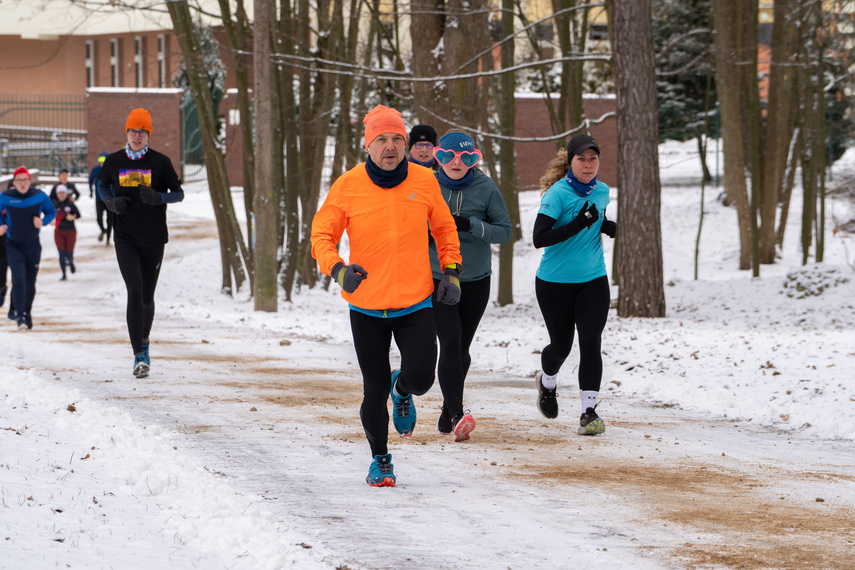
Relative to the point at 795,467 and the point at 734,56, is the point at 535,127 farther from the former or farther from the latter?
the point at 795,467

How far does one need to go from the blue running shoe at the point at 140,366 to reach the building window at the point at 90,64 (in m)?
45.6

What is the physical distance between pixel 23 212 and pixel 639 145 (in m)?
8.25

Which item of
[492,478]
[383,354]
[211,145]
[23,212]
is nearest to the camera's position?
[383,354]

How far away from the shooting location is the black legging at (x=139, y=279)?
8.88 meters

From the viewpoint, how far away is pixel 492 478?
5.60m

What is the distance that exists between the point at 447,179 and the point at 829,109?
107 ft

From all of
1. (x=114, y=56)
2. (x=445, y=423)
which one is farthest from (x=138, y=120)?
(x=114, y=56)

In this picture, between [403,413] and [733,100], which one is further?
[733,100]

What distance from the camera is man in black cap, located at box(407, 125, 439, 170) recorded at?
668 centimetres

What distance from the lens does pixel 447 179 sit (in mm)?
6656

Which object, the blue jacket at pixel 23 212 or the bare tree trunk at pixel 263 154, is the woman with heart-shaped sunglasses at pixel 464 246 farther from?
the bare tree trunk at pixel 263 154

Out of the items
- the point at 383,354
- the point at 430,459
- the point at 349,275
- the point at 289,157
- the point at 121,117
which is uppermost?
the point at 121,117

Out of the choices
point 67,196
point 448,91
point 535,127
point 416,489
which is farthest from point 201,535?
point 535,127

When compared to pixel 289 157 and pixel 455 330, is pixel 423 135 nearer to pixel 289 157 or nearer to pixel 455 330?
pixel 455 330
